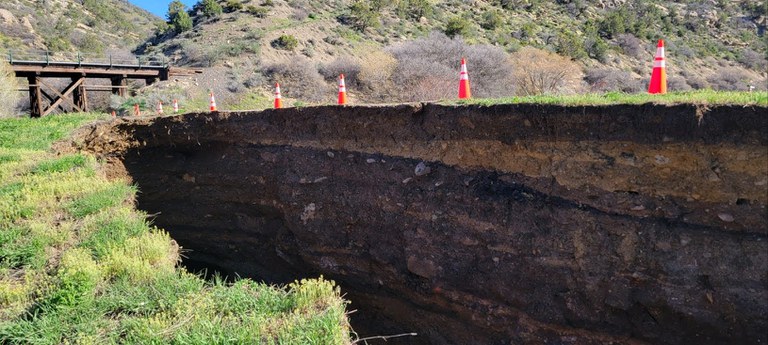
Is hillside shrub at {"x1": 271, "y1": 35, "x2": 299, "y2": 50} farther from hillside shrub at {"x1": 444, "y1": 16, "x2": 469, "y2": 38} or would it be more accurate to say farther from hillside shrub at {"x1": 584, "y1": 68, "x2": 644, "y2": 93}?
hillside shrub at {"x1": 584, "y1": 68, "x2": 644, "y2": 93}

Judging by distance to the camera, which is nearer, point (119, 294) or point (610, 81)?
point (119, 294)

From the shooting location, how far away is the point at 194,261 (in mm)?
9492

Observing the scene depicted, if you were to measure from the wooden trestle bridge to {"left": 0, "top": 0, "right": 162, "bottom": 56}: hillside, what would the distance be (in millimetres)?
14778

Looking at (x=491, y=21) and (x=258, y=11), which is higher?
(x=258, y=11)

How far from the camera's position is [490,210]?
617cm

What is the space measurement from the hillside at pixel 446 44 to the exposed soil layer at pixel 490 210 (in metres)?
8.13

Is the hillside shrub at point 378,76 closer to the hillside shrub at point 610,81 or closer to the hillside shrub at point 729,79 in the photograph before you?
the hillside shrub at point 610,81

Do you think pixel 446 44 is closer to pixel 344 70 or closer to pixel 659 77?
pixel 344 70

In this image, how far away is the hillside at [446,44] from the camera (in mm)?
21625

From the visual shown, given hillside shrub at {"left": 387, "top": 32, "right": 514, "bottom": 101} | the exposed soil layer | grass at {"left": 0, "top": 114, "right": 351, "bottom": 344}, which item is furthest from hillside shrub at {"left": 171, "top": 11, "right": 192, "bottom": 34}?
grass at {"left": 0, "top": 114, "right": 351, "bottom": 344}

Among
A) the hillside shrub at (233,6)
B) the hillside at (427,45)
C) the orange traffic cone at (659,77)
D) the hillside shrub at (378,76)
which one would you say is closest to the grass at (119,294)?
the orange traffic cone at (659,77)

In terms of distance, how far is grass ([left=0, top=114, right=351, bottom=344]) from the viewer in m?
3.53

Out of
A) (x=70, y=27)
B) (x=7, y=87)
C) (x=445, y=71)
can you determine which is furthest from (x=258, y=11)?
(x=70, y=27)

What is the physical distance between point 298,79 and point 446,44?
681 centimetres
